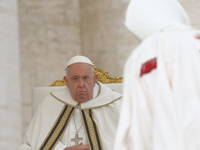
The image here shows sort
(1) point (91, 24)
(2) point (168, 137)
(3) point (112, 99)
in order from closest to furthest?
(2) point (168, 137) → (3) point (112, 99) → (1) point (91, 24)

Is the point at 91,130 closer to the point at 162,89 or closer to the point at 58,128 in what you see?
the point at 58,128

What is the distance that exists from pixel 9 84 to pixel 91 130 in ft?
4.67

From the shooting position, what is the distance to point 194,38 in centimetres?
251

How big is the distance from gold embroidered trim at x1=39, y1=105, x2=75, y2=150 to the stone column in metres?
1.03

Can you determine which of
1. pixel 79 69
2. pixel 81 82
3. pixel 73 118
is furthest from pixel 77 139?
pixel 79 69

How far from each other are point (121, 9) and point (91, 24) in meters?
0.82

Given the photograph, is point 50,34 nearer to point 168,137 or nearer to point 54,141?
point 54,141

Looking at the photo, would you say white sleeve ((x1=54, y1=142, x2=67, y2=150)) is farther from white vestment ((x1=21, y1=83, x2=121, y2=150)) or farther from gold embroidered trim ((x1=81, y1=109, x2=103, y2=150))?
gold embroidered trim ((x1=81, y1=109, x2=103, y2=150))

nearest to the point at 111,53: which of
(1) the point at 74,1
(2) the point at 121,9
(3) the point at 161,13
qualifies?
(2) the point at 121,9

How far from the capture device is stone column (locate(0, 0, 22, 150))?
360 centimetres

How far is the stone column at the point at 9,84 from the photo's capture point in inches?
142

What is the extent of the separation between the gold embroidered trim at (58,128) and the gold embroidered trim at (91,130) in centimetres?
17

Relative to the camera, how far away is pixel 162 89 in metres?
2.37

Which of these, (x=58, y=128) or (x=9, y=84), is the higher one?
(x=9, y=84)
